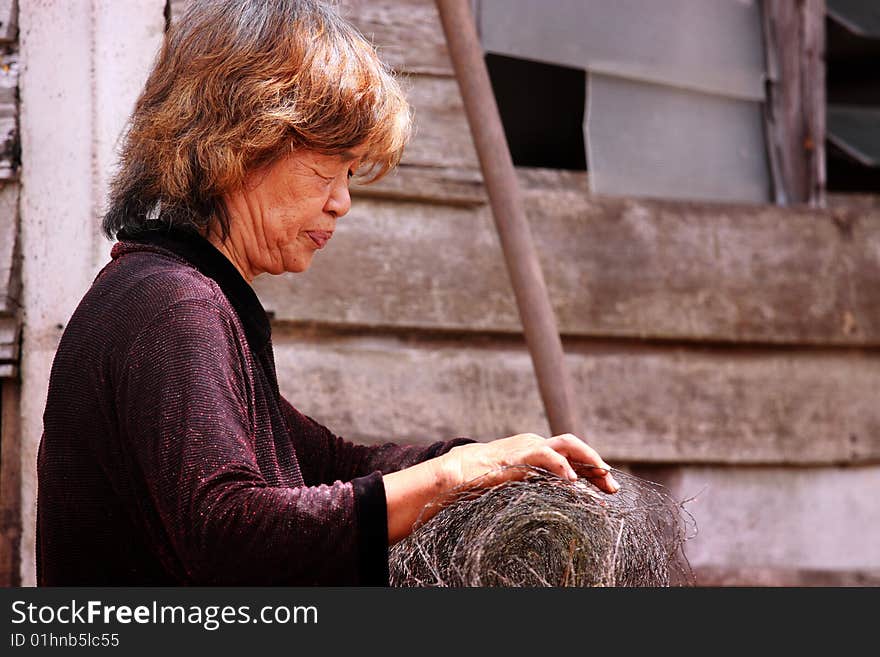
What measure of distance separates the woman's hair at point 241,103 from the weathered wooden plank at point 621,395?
135cm

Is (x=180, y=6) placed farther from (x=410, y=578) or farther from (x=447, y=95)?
(x=410, y=578)

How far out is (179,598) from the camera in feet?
4.94

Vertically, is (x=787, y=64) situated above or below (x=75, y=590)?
above

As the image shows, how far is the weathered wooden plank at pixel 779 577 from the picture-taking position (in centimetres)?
364

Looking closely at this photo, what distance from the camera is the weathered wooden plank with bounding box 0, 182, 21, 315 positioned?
99.7 inches

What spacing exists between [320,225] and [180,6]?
3.31 feet

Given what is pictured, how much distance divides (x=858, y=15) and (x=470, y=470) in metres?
3.13

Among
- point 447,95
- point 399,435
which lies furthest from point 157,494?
point 447,95

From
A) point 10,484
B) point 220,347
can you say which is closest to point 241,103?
point 220,347

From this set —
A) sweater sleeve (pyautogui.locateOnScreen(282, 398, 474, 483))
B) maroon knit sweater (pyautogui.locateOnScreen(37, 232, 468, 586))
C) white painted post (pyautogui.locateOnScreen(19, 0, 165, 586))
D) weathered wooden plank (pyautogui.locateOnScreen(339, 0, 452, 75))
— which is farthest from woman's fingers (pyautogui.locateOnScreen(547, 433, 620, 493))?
weathered wooden plank (pyautogui.locateOnScreen(339, 0, 452, 75))

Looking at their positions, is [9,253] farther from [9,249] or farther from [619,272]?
[619,272]

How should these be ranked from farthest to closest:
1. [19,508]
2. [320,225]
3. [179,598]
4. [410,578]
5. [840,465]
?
[840,465]
[19,508]
[320,225]
[410,578]
[179,598]

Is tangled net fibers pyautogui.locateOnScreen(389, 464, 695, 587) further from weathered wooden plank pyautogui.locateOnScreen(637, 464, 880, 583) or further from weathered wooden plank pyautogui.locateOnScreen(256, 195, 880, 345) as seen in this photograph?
weathered wooden plank pyautogui.locateOnScreen(637, 464, 880, 583)

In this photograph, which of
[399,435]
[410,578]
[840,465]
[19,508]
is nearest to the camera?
[410,578]
